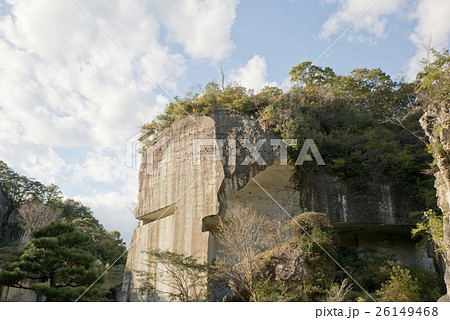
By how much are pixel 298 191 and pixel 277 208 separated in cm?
139

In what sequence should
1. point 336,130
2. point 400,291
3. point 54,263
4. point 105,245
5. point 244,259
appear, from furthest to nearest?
point 105,245 → point 336,130 → point 54,263 → point 244,259 → point 400,291

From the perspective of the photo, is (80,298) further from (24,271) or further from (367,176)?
(367,176)

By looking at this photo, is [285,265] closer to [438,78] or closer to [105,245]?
[438,78]

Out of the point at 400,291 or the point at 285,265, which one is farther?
the point at 285,265

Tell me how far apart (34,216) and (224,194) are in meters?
19.9

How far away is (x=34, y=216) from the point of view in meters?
29.8

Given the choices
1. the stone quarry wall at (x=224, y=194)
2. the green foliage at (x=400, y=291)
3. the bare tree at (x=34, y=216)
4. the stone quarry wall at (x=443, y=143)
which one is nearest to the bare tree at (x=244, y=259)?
the stone quarry wall at (x=224, y=194)

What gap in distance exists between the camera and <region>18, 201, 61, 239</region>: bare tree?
2937 cm

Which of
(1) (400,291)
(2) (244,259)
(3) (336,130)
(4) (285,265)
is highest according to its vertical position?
(3) (336,130)

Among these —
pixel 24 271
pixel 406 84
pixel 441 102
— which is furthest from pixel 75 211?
pixel 441 102

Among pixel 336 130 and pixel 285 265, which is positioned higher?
pixel 336 130

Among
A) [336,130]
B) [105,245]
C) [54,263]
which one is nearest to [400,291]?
[336,130]

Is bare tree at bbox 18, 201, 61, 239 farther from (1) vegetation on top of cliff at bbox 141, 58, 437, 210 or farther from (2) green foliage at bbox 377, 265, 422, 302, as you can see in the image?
(2) green foliage at bbox 377, 265, 422, 302

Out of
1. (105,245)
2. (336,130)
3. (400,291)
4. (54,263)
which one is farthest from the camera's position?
(105,245)
